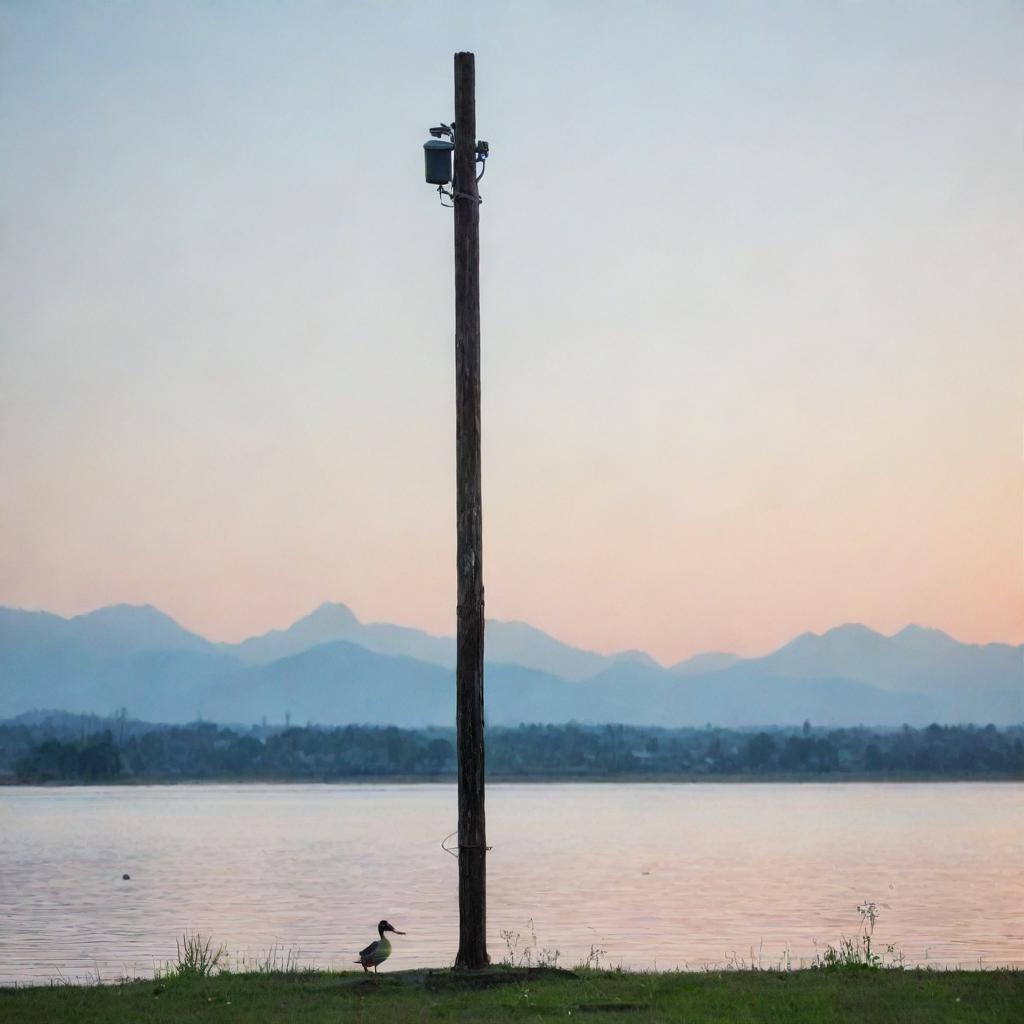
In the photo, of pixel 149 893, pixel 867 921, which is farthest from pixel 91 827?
pixel 867 921

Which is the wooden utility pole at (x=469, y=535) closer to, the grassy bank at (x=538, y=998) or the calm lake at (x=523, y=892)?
the grassy bank at (x=538, y=998)

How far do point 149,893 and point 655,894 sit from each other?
1491 centimetres

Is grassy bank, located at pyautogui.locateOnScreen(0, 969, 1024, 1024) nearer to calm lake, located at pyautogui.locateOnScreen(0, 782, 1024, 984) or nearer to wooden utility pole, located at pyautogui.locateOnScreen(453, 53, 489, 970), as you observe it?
wooden utility pole, located at pyautogui.locateOnScreen(453, 53, 489, 970)

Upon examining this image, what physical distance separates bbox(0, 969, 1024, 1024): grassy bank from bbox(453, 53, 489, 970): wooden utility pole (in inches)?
32.6

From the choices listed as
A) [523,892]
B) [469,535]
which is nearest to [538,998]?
[469,535]

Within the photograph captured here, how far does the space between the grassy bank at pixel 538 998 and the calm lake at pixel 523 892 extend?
295 inches

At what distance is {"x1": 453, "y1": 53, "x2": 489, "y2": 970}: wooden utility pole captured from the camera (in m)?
13.9

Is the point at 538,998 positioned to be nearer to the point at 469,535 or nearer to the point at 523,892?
the point at 469,535

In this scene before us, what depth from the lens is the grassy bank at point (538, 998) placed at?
12.4m

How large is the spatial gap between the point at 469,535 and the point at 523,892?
1225 inches

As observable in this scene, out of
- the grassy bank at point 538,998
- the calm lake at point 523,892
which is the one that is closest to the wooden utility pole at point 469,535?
the grassy bank at point 538,998

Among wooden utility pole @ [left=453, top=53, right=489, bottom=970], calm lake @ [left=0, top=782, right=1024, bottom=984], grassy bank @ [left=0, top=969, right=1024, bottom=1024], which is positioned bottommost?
calm lake @ [left=0, top=782, right=1024, bottom=984]

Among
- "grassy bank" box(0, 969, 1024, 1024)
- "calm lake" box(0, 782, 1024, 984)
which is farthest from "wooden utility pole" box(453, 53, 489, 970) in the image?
"calm lake" box(0, 782, 1024, 984)

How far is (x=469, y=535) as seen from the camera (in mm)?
14203
